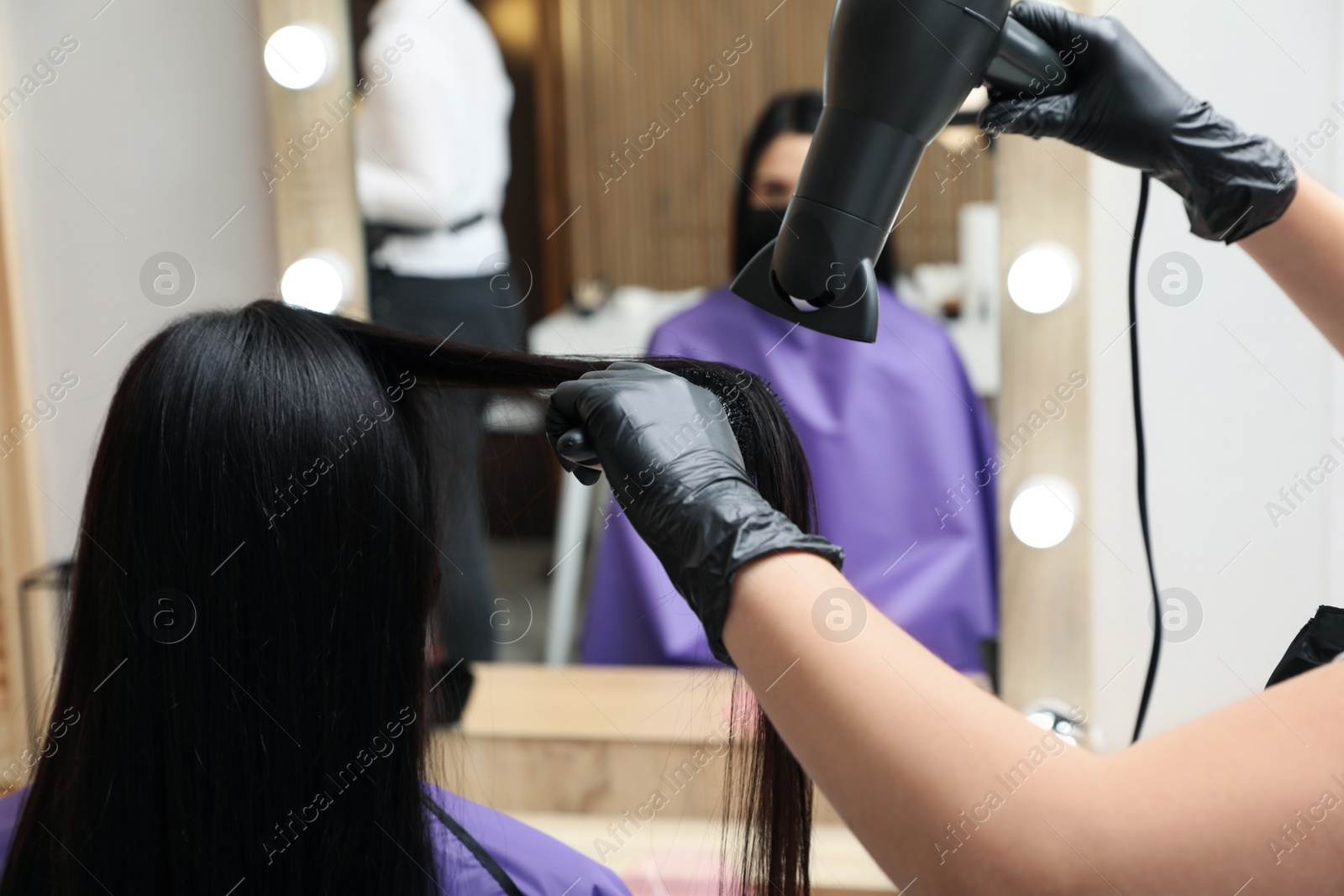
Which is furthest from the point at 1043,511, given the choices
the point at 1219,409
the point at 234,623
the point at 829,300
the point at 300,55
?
the point at 300,55

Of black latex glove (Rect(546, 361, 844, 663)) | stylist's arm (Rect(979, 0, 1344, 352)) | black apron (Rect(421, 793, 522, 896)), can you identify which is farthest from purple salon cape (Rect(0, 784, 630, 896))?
stylist's arm (Rect(979, 0, 1344, 352))

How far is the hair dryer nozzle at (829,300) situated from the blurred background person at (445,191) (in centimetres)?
60

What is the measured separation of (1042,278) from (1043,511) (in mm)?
242

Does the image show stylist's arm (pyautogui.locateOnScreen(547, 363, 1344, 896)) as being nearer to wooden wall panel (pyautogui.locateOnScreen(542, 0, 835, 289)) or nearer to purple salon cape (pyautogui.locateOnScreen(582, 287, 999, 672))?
purple salon cape (pyautogui.locateOnScreen(582, 287, 999, 672))

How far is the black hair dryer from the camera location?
487 millimetres

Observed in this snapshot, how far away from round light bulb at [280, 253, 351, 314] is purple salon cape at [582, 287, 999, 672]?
0.40 meters

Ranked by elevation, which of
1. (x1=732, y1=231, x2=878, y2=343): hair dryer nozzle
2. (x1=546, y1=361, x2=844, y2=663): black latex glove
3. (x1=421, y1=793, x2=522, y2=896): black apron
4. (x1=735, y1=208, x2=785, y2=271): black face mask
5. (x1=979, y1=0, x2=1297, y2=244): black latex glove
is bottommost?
(x1=421, y1=793, x2=522, y2=896): black apron

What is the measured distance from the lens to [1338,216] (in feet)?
2.03

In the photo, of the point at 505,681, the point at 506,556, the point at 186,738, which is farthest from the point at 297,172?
the point at 186,738

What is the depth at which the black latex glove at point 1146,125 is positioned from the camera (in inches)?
24.0

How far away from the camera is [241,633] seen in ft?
1.80

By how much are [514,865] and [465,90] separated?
86cm

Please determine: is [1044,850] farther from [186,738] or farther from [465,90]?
[465,90]

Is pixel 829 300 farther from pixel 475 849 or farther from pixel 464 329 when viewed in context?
pixel 464 329
